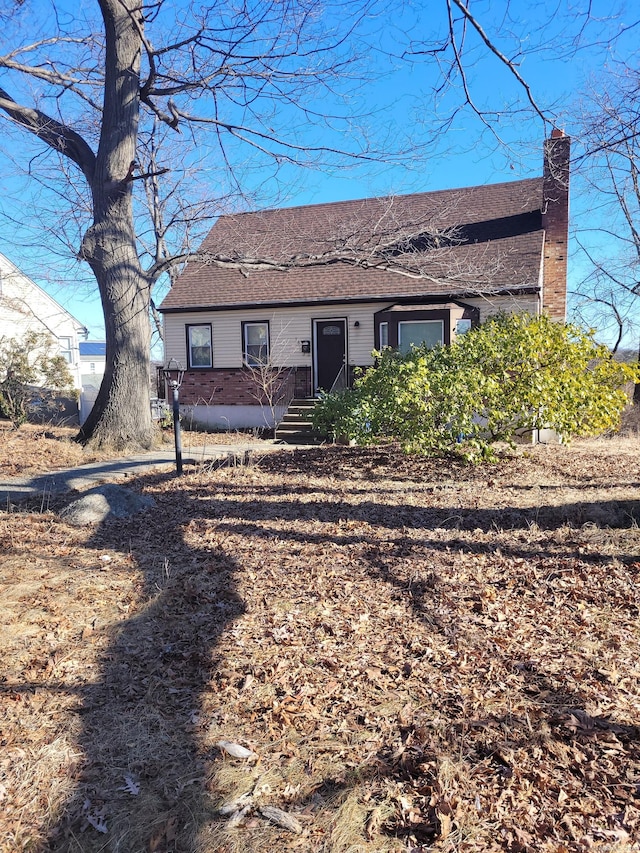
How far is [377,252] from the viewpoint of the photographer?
12.5 m

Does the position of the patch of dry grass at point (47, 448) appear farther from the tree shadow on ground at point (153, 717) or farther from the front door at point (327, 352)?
the tree shadow on ground at point (153, 717)

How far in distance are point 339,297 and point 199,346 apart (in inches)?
185

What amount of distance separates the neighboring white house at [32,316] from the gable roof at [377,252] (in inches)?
425

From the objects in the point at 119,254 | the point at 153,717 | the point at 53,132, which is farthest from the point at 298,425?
the point at 153,717

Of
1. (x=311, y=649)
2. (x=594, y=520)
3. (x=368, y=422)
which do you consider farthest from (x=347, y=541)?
(x=368, y=422)

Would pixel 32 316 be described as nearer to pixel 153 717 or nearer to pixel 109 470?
pixel 109 470

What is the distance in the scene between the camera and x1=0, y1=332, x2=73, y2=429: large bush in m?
15.1

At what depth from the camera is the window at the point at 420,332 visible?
1525 cm

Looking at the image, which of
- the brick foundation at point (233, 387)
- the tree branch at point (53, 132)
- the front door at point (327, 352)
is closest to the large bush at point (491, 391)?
the front door at point (327, 352)

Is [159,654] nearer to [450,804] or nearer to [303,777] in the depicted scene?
[303,777]

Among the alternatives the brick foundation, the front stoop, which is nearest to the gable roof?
the brick foundation

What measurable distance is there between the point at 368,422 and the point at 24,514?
5266 mm

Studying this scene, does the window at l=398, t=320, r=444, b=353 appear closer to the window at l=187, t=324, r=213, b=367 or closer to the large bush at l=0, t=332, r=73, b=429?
the window at l=187, t=324, r=213, b=367

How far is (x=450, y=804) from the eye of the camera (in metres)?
2.43
